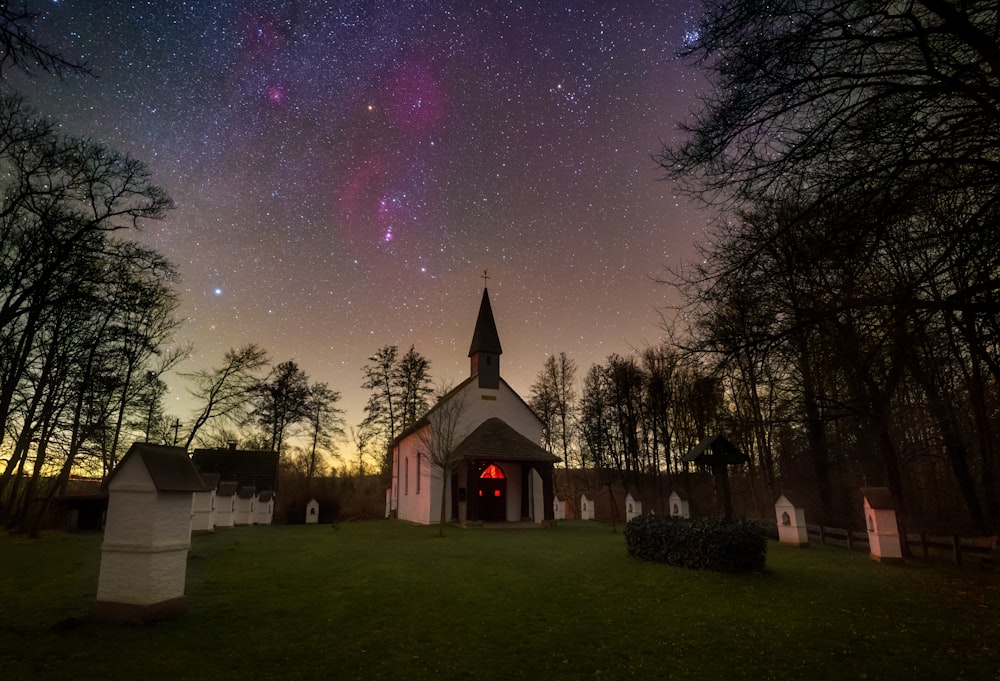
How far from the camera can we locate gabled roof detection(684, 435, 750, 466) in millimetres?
13586

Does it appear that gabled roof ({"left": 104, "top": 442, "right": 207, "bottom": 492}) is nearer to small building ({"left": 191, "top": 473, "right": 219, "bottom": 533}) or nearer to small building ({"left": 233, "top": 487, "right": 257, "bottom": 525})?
small building ({"left": 191, "top": 473, "right": 219, "bottom": 533})

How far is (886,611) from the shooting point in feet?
27.8

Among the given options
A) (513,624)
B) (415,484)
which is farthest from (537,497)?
(513,624)

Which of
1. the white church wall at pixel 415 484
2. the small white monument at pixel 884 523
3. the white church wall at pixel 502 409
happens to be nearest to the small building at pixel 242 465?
the white church wall at pixel 415 484

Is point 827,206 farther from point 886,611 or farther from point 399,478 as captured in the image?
point 399,478

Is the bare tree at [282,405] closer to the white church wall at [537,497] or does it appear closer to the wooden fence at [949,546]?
the white church wall at [537,497]

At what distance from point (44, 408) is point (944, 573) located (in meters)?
26.7

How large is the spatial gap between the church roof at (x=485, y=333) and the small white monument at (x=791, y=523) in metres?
18.3

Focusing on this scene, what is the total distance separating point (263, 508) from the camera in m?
32.6

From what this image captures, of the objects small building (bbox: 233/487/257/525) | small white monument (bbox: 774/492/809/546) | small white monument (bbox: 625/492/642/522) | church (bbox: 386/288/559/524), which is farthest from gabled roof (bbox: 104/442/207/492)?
small white monument (bbox: 625/492/642/522)

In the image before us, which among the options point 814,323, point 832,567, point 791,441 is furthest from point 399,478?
point 814,323

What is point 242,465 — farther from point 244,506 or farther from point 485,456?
point 485,456

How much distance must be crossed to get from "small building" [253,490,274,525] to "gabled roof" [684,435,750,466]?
1122 inches

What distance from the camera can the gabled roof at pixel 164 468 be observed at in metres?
7.80
